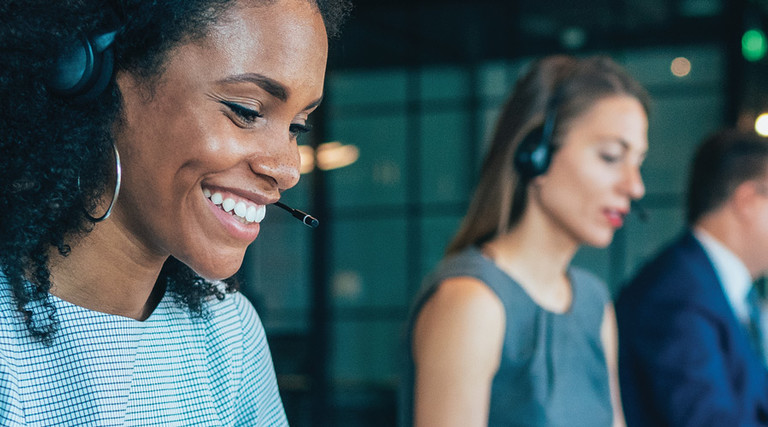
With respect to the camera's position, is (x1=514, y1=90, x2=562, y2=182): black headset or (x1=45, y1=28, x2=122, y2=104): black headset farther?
(x1=514, y1=90, x2=562, y2=182): black headset

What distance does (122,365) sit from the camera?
0.87m

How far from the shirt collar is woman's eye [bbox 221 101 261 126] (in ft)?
6.37

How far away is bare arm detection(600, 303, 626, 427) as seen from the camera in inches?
75.2

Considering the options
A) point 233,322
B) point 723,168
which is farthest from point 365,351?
point 233,322

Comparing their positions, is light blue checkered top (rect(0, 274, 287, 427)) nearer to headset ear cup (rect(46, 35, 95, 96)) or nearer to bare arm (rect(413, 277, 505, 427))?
headset ear cup (rect(46, 35, 95, 96))

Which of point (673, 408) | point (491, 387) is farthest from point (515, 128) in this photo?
point (673, 408)

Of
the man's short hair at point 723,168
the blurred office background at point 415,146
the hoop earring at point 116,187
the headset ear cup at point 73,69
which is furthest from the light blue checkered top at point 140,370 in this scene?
the blurred office background at point 415,146

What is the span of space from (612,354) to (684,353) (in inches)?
8.0

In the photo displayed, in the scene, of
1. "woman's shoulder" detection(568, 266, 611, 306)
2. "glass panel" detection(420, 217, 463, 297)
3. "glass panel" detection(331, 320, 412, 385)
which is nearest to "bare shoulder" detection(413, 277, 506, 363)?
"woman's shoulder" detection(568, 266, 611, 306)

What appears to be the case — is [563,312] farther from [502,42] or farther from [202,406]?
[502,42]

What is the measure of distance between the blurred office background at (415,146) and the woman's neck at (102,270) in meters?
5.94

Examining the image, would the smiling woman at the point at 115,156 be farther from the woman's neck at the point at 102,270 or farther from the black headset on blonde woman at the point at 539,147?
the black headset on blonde woman at the point at 539,147

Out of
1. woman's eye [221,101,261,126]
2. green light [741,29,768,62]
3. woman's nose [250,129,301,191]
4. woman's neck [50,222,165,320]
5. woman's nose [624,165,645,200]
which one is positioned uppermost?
green light [741,29,768,62]

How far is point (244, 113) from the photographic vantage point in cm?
82
